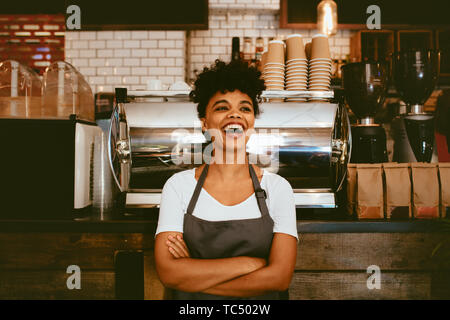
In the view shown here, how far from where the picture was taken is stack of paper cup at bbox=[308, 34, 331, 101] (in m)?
1.64

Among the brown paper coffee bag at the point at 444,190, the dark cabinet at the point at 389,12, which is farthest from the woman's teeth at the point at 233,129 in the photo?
the dark cabinet at the point at 389,12

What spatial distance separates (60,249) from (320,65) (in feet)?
5.06

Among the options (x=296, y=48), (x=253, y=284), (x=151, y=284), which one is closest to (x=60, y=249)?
(x=151, y=284)

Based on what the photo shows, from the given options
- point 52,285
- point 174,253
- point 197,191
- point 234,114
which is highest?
point 234,114

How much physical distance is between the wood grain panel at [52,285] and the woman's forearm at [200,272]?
1.70 feet

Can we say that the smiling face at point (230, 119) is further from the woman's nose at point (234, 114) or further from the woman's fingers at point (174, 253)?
the woman's fingers at point (174, 253)

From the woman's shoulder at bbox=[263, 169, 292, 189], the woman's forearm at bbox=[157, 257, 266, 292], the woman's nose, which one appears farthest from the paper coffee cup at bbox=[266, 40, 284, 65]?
the woman's forearm at bbox=[157, 257, 266, 292]

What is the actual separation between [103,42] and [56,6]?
1.88ft

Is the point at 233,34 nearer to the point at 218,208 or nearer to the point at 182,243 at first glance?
the point at 218,208

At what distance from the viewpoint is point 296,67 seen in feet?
5.44

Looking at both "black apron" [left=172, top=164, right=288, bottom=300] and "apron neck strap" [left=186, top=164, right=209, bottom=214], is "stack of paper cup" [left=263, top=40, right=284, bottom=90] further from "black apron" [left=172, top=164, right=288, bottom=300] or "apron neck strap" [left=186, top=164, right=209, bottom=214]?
"black apron" [left=172, top=164, right=288, bottom=300]

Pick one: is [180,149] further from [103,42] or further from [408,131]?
[103,42]

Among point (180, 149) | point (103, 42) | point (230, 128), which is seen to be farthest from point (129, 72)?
point (230, 128)

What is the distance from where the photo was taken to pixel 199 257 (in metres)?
1.21
